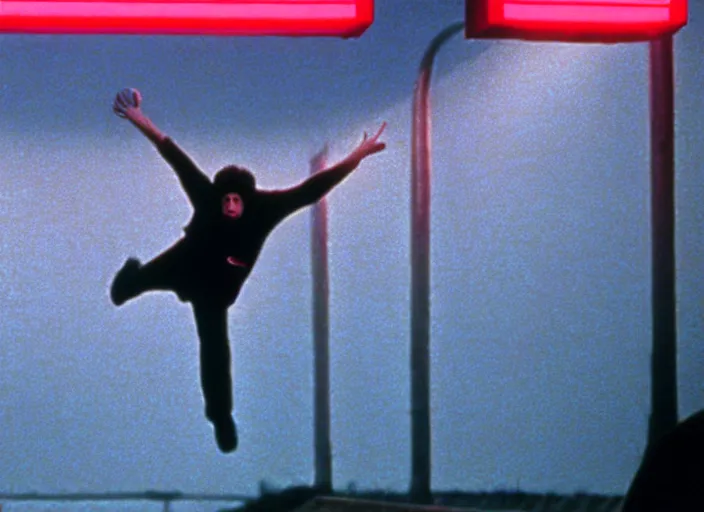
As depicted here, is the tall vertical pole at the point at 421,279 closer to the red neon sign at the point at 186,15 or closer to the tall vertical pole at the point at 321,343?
the tall vertical pole at the point at 321,343

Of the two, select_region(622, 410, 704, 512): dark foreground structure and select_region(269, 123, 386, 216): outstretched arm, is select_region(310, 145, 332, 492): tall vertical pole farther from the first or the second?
select_region(622, 410, 704, 512): dark foreground structure

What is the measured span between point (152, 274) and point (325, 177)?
64 cm

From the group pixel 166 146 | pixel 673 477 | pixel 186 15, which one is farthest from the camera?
pixel 166 146

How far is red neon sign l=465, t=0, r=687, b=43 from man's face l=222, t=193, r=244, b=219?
927mm

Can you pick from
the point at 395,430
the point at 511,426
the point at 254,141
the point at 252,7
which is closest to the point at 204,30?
the point at 252,7

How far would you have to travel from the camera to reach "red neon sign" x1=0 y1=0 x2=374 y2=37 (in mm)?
2535

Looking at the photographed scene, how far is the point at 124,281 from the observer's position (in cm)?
298

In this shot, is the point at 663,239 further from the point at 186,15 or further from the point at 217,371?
the point at 186,15

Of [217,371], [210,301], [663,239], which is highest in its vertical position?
[663,239]

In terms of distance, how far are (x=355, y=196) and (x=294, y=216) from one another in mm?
210

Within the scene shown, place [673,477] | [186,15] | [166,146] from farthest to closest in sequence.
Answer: [166,146] < [186,15] < [673,477]

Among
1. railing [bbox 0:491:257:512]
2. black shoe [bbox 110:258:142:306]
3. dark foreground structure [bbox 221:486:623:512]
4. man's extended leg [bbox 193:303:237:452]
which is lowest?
dark foreground structure [bbox 221:486:623:512]

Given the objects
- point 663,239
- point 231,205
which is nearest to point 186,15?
point 231,205

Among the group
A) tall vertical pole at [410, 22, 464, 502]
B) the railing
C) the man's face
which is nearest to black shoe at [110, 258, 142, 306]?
the man's face
